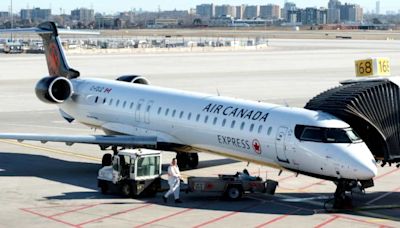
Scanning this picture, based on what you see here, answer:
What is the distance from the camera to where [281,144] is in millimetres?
23797

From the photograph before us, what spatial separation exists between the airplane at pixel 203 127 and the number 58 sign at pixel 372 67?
10.6 ft

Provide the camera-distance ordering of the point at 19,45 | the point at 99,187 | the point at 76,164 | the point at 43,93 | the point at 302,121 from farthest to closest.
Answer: the point at 19,45
the point at 43,93
the point at 76,164
the point at 99,187
the point at 302,121

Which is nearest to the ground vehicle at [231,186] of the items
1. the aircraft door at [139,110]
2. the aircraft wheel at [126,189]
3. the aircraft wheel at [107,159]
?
the aircraft wheel at [126,189]

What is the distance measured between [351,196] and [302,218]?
3.36 metres

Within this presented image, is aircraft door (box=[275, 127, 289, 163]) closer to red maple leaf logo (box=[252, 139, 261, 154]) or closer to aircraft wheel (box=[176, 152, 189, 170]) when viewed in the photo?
red maple leaf logo (box=[252, 139, 261, 154])

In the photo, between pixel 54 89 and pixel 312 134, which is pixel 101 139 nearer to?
pixel 54 89

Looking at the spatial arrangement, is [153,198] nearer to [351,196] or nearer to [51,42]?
[351,196]

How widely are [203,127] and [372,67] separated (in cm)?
581

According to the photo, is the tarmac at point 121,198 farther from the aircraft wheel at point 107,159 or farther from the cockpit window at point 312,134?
the cockpit window at point 312,134

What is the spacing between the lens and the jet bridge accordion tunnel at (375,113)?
23.5 meters

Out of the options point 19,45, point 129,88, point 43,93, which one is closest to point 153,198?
point 129,88

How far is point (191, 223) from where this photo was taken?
69.6 ft

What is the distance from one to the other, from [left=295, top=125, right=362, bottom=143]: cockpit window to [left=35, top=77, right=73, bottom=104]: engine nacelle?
13534 mm

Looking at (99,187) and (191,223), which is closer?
(191,223)
